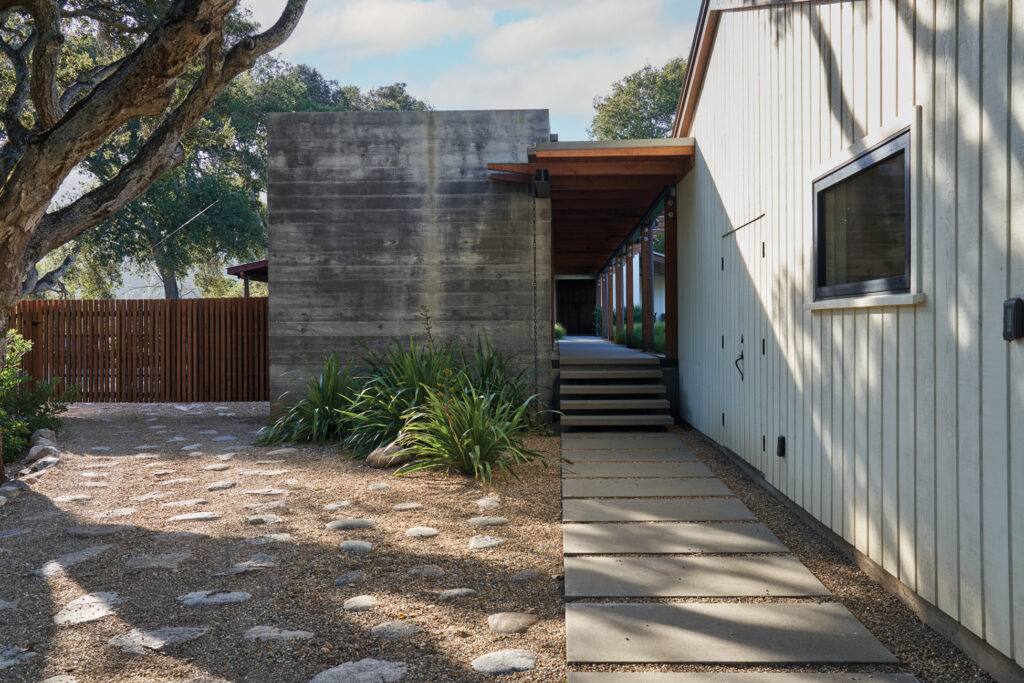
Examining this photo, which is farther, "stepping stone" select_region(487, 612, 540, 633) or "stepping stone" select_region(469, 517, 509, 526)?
"stepping stone" select_region(469, 517, 509, 526)

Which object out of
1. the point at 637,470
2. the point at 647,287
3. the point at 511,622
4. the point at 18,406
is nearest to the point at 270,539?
the point at 511,622

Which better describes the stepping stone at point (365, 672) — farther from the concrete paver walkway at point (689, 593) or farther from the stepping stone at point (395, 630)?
the concrete paver walkway at point (689, 593)

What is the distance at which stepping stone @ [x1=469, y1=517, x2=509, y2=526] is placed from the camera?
13.7 ft

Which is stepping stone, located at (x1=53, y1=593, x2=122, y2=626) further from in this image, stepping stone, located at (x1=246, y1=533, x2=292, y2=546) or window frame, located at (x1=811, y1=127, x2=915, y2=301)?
window frame, located at (x1=811, y1=127, x2=915, y2=301)

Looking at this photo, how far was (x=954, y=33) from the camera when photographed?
247 cm

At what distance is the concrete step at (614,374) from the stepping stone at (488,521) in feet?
13.3

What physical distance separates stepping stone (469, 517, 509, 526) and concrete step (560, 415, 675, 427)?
10.9 ft

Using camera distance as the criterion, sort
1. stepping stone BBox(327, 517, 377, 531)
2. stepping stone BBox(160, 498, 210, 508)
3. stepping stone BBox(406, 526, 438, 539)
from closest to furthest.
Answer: stepping stone BBox(406, 526, 438, 539), stepping stone BBox(327, 517, 377, 531), stepping stone BBox(160, 498, 210, 508)

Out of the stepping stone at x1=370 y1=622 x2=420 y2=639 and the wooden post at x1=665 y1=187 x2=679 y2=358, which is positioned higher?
the wooden post at x1=665 y1=187 x2=679 y2=358

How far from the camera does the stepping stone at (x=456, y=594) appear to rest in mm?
2996

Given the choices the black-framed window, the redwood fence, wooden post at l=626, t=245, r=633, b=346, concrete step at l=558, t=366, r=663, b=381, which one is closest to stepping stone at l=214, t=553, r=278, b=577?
the black-framed window

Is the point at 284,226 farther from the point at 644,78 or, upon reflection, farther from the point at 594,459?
the point at 644,78

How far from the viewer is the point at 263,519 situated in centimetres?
426

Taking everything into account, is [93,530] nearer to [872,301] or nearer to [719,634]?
[719,634]
